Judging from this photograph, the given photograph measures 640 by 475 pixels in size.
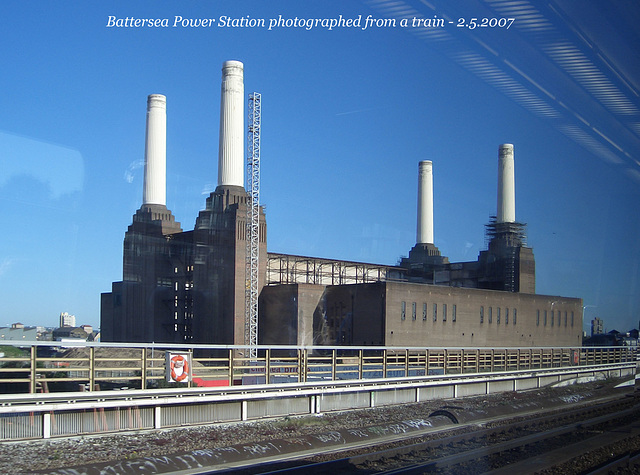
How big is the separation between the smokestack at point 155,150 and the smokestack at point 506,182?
35730 mm

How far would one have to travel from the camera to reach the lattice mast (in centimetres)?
6272

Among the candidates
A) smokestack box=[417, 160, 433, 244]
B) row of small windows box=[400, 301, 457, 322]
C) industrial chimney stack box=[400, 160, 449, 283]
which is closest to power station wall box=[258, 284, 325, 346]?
row of small windows box=[400, 301, 457, 322]

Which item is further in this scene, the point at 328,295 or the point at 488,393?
the point at 328,295

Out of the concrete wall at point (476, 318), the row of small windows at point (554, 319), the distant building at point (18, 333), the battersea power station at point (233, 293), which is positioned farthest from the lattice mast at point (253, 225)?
the row of small windows at point (554, 319)

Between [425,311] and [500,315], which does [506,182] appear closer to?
[500,315]

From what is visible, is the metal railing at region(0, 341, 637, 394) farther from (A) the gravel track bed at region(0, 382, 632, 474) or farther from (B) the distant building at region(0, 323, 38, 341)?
(B) the distant building at region(0, 323, 38, 341)

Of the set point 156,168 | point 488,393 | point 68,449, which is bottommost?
point 488,393

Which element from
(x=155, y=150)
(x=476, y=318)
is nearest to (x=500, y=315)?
(x=476, y=318)

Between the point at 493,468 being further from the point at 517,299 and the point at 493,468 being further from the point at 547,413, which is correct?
the point at 517,299

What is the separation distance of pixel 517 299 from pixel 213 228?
3458 centimetres

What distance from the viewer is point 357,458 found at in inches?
483

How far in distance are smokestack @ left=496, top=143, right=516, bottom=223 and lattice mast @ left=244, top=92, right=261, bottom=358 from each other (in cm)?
2646

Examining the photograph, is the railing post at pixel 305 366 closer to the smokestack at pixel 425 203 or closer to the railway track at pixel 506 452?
the railway track at pixel 506 452

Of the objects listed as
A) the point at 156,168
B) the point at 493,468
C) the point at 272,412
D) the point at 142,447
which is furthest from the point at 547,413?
the point at 156,168
